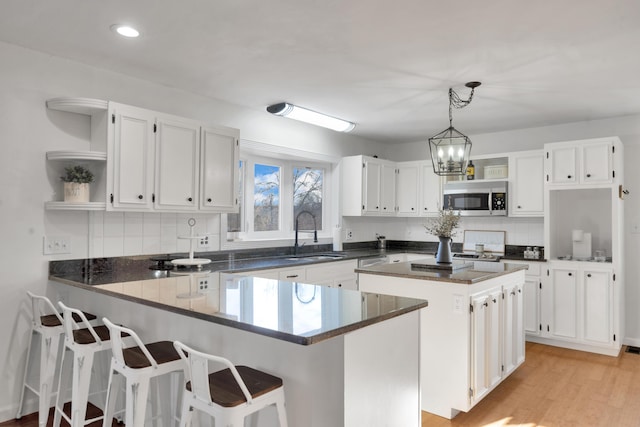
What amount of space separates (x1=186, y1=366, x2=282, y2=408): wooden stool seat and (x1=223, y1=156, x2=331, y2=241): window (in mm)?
2666

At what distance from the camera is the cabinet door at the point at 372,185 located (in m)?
5.36

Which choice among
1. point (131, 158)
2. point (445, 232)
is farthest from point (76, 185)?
point (445, 232)

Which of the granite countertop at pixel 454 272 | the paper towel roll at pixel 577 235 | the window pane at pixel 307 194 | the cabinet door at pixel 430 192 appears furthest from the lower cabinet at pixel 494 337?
the window pane at pixel 307 194

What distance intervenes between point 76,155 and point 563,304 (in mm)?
4564

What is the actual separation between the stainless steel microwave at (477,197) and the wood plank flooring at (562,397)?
5.40ft

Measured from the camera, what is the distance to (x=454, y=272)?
311 cm

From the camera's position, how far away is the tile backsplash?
322 centimetres

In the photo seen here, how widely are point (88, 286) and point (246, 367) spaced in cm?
130

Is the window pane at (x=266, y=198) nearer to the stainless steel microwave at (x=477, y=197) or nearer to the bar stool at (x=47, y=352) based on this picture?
the stainless steel microwave at (x=477, y=197)

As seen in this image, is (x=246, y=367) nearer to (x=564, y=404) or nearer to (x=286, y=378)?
(x=286, y=378)

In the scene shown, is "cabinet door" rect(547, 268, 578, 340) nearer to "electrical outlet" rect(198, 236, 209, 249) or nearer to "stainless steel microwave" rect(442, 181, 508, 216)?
"stainless steel microwave" rect(442, 181, 508, 216)

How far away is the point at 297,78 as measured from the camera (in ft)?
11.1

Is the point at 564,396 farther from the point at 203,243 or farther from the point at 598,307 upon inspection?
the point at 203,243

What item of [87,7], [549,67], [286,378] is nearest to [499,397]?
[286,378]
